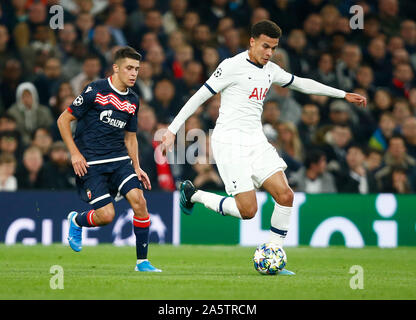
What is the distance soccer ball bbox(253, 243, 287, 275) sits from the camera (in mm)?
8477

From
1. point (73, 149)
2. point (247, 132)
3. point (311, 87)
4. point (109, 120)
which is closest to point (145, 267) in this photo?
point (73, 149)

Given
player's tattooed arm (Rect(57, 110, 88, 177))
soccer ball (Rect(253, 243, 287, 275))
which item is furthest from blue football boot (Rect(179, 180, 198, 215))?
soccer ball (Rect(253, 243, 287, 275))

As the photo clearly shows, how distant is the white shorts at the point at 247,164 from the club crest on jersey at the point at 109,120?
103 cm

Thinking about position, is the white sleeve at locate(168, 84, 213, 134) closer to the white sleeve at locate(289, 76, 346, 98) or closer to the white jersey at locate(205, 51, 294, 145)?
the white jersey at locate(205, 51, 294, 145)

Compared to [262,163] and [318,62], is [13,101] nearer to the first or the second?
[318,62]

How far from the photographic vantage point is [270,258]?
8.48 m

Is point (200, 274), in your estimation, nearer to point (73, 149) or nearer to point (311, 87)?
point (73, 149)

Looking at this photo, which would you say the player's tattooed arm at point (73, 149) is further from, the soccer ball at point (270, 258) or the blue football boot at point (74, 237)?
the soccer ball at point (270, 258)

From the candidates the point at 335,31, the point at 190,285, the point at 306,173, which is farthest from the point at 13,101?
the point at 190,285

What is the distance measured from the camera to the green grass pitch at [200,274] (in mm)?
7078

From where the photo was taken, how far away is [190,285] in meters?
7.63

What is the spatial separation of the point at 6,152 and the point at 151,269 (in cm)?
492

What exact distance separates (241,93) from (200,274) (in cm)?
182

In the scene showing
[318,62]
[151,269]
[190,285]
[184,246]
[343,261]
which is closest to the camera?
[190,285]
